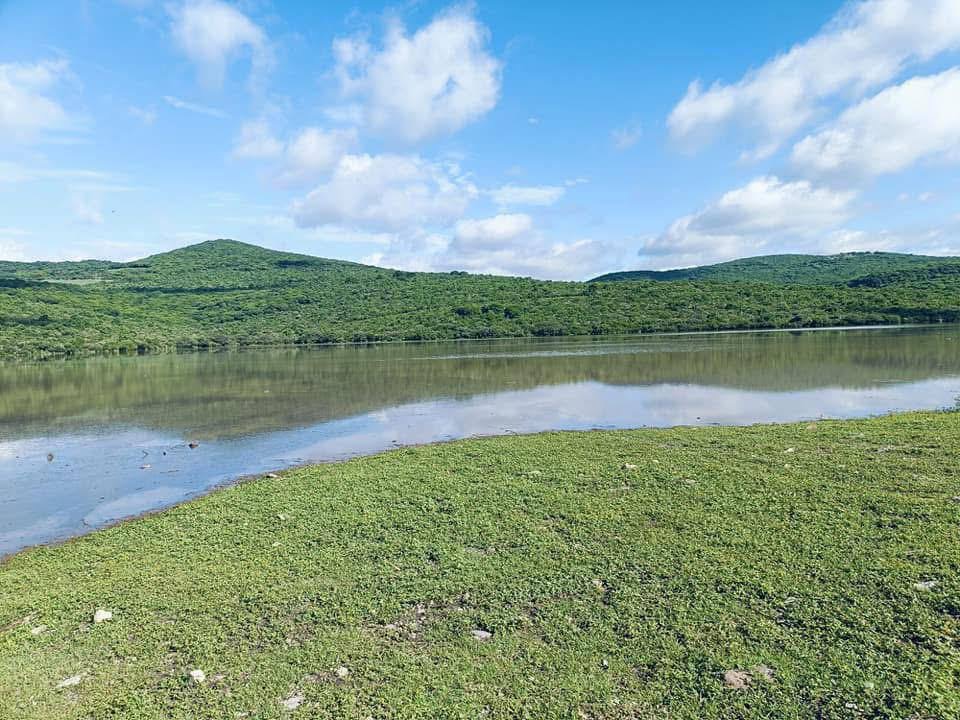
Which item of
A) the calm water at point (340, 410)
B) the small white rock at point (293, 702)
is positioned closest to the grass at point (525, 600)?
the small white rock at point (293, 702)

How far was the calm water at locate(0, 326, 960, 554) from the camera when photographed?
14.4m

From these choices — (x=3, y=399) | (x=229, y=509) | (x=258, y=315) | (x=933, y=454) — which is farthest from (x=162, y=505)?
(x=258, y=315)

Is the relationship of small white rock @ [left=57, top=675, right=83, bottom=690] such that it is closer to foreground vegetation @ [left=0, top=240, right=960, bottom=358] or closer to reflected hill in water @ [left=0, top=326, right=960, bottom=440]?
reflected hill in water @ [left=0, top=326, right=960, bottom=440]

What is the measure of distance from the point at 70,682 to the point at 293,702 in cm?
229

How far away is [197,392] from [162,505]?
23717 mm

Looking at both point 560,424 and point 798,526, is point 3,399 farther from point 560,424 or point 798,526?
point 798,526

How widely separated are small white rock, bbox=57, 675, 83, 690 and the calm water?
6.07 meters

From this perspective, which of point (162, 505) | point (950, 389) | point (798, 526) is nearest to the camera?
point (798, 526)

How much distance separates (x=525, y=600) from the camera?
6.60 meters

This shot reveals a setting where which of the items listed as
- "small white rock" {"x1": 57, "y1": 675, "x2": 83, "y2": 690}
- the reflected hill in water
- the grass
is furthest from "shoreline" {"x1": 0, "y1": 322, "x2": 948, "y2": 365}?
"small white rock" {"x1": 57, "y1": 675, "x2": 83, "y2": 690}

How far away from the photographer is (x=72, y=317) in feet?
358

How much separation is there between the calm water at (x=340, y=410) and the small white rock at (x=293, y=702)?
314 inches

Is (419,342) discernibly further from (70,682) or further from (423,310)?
(70,682)

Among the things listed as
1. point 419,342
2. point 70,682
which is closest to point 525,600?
point 70,682
